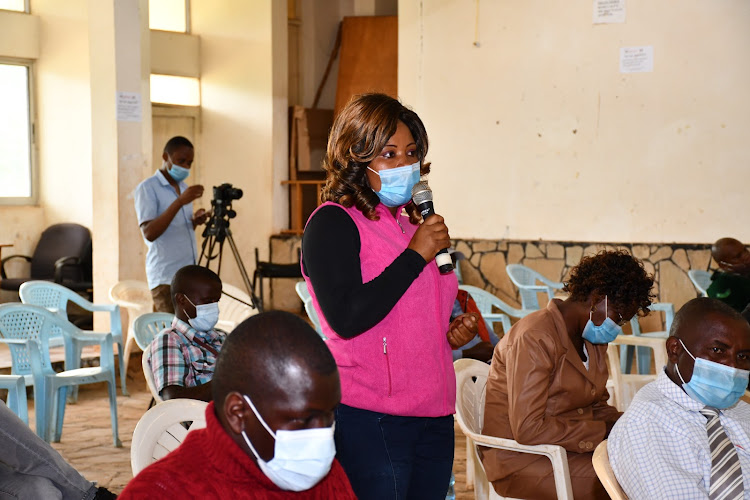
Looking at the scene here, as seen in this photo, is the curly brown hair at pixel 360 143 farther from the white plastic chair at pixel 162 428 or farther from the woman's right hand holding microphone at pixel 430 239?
the white plastic chair at pixel 162 428

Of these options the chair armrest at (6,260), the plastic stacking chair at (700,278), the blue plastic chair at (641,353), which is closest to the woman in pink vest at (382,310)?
the blue plastic chair at (641,353)

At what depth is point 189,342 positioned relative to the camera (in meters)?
3.06

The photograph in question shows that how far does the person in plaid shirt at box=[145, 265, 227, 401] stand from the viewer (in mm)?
2924

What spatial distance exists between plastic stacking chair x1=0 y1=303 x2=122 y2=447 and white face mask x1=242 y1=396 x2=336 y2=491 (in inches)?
138

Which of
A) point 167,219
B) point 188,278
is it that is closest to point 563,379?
point 188,278

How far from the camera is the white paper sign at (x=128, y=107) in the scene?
20.9ft

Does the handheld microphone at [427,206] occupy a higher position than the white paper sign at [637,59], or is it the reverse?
the white paper sign at [637,59]

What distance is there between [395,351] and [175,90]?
314 inches

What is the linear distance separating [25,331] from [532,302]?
12.4 ft

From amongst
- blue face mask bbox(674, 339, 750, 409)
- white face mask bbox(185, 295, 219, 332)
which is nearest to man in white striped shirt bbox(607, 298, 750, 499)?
blue face mask bbox(674, 339, 750, 409)

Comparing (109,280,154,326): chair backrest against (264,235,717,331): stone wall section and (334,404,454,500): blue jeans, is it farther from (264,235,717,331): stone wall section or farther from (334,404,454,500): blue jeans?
(334,404,454,500): blue jeans

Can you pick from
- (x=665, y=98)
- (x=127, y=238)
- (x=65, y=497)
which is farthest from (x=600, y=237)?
(x=65, y=497)

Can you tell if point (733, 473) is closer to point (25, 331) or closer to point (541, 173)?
point (25, 331)

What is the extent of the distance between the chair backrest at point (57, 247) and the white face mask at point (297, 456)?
25.0ft
